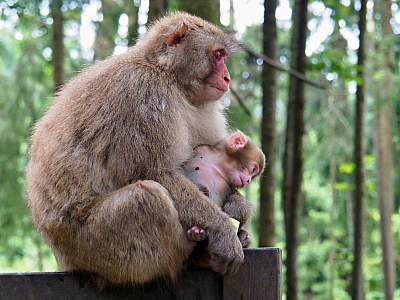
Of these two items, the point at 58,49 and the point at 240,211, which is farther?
the point at 58,49

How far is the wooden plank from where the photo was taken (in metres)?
2.38

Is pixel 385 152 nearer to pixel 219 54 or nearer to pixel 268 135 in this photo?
pixel 268 135

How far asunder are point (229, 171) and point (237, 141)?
0.22 meters

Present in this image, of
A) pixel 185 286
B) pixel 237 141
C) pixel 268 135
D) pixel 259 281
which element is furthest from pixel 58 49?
pixel 259 281

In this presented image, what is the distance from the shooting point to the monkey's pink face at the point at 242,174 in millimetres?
3125

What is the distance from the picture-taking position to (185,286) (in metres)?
2.46

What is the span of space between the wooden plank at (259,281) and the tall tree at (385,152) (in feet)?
27.2

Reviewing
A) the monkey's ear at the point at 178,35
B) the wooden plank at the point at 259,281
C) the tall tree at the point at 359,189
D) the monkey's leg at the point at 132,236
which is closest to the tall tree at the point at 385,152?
the tall tree at the point at 359,189

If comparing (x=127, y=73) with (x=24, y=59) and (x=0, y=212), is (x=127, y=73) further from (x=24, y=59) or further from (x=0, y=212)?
(x=0, y=212)

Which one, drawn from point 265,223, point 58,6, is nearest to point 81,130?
point 265,223

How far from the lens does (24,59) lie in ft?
28.9

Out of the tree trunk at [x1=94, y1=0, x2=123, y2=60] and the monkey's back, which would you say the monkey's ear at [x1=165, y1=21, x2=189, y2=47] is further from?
the tree trunk at [x1=94, y1=0, x2=123, y2=60]

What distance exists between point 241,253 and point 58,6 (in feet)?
16.3

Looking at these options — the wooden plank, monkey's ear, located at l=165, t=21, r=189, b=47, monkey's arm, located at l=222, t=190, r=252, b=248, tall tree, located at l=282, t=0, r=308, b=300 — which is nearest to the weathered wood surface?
the wooden plank
